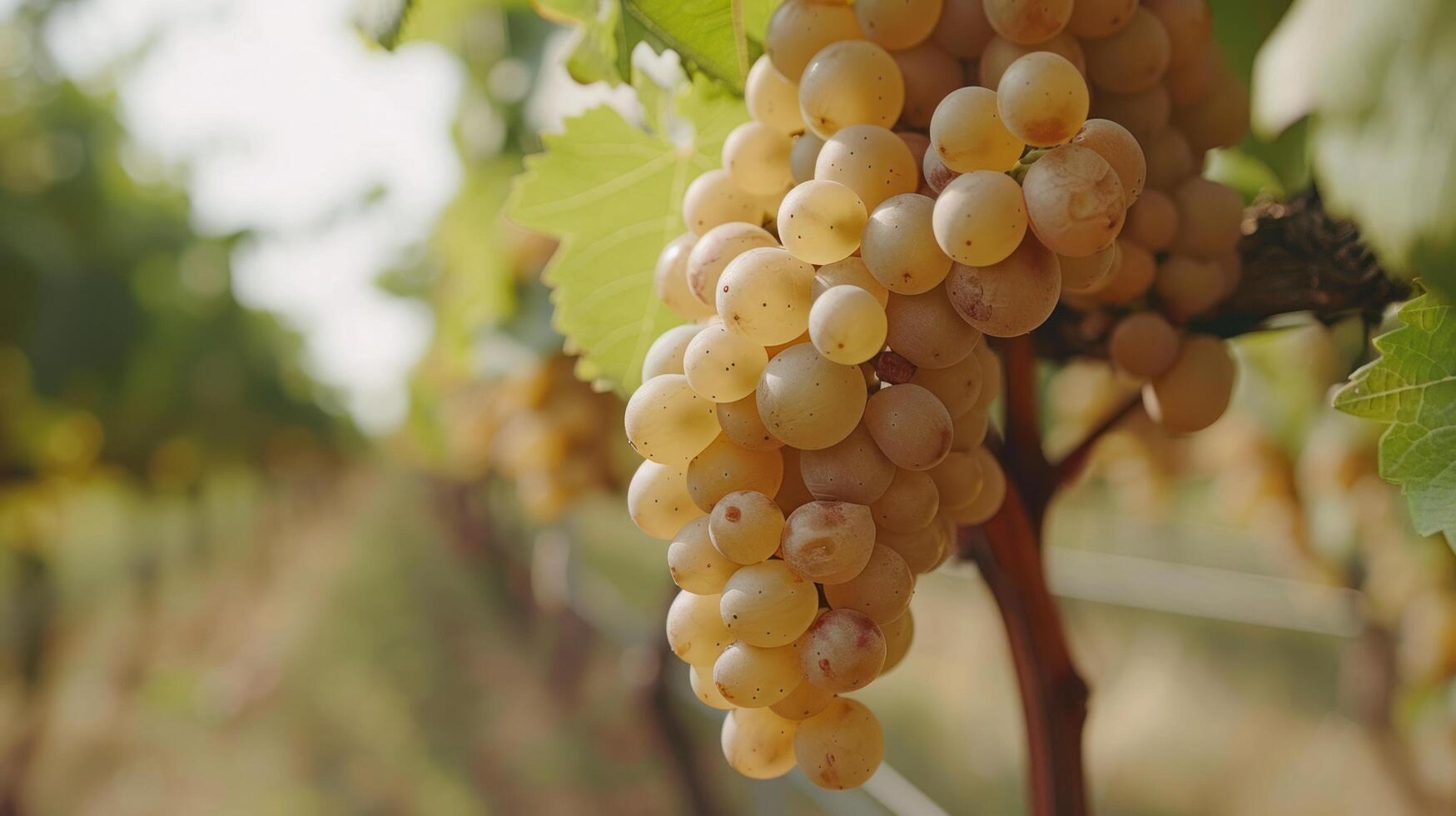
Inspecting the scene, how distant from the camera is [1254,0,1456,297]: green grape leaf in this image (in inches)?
12.4

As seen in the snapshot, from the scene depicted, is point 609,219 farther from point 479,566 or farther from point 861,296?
point 479,566

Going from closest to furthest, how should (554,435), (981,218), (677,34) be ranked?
1. (981,218)
2. (677,34)
3. (554,435)

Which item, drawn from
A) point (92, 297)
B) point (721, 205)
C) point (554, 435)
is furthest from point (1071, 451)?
point (92, 297)

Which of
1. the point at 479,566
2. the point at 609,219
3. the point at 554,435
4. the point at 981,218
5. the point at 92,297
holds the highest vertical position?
the point at 981,218

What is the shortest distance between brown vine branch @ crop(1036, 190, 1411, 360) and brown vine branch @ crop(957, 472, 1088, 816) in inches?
3.8

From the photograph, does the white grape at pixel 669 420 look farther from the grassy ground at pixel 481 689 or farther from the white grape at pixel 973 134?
the grassy ground at pixel 481 689

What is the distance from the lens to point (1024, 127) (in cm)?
27

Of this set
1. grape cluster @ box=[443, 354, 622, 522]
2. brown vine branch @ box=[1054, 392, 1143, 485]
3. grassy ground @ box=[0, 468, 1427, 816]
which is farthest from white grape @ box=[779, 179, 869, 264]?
grape cluster @ box=[443, 354, 622, 522]

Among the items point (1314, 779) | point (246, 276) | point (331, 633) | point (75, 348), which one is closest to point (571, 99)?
point (1314, 779)

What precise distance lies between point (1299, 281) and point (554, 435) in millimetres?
1087

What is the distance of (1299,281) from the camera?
0.41m

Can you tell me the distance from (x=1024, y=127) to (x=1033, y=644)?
0.88ft

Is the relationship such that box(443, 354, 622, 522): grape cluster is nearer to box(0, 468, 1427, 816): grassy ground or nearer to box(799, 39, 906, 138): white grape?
box(0, 468, 1427, 816): grassy ground

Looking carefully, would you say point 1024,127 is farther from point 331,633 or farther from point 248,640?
point 248,640
